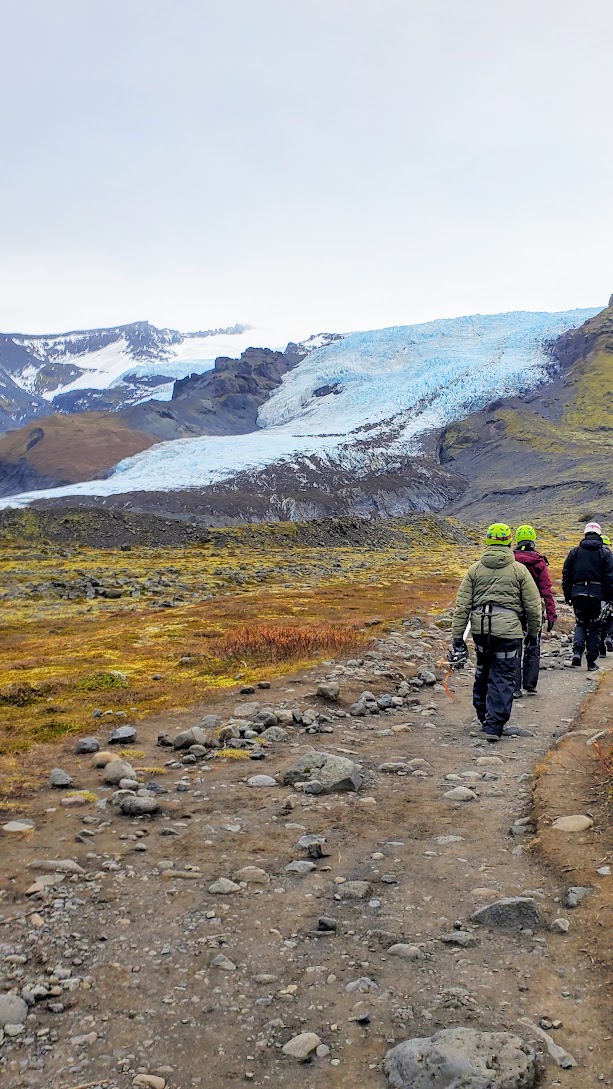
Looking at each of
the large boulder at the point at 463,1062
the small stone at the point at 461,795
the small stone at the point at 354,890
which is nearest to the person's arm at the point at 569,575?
the small stone at the point at 461,795

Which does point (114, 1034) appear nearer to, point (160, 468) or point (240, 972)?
point (240, 972)

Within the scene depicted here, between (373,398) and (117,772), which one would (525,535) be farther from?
(373,398)

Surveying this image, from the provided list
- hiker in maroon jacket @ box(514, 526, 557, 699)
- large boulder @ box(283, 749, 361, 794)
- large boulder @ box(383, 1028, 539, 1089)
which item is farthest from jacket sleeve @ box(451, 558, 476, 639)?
large boulder @ box(383, 1028, 539, 1089)

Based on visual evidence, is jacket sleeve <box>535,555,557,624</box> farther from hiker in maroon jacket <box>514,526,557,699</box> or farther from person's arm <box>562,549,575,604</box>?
person's arm <box>562,549,575,604</box>

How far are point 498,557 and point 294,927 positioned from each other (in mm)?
7258

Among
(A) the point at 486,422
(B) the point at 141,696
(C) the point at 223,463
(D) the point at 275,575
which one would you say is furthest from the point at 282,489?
(B) the point at 141,696

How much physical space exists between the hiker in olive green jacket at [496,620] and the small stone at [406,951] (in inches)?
A: 234

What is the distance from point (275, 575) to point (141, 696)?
2918cm

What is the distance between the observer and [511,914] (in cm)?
527

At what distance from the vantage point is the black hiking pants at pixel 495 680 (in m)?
10.7

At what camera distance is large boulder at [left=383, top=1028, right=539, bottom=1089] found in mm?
3631

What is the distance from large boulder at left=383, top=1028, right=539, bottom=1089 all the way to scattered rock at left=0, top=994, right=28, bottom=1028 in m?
2.11

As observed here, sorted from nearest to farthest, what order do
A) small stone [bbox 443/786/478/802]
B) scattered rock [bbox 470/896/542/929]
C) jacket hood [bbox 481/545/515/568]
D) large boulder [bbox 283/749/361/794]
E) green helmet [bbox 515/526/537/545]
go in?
scattered rock [bbox 470/896/542/929], small stone [bbox 443/786/478/802], large boulder [bbox 283/749/361/794], jacket hood [bbox 481/545/515/568], green helmet [bbox 515/526/537/545]

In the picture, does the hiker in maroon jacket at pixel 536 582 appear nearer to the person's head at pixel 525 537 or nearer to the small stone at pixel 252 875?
the person's head at pixel 525 537
